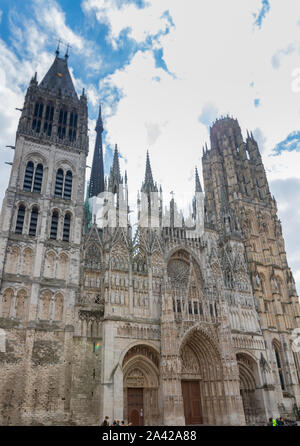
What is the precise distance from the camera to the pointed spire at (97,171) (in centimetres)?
5691

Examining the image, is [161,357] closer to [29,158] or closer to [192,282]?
[192,282]

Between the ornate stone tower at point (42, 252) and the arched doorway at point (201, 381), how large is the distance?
1061cm

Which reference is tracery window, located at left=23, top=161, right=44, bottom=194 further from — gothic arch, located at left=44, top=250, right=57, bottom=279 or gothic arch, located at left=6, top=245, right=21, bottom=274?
gothic arch, located at left=44, top=250, right=57, bottom=279

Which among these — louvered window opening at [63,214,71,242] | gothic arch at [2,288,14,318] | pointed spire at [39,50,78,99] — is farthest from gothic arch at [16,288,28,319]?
pointed spire at [39,50,78,99]

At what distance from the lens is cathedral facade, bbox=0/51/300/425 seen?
25.1 metres

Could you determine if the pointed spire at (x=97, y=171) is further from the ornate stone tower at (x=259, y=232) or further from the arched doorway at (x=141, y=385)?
the arched doorway at (x=141, y=385)

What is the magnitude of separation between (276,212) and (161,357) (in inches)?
1117

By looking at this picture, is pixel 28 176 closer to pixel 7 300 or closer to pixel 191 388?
pixel 7 300

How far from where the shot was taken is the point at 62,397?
24391 millimetres

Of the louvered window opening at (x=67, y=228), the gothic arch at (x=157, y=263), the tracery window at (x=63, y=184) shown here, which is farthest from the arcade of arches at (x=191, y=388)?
the tracery window at (x=63, y=184)

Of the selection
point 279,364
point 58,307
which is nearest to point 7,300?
point 58,307

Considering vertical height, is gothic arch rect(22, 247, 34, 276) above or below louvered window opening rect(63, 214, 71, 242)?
below

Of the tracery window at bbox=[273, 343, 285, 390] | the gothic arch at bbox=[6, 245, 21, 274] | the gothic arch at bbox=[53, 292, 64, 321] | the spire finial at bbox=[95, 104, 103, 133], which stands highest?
the spire finial at bbox=[95, 104, 103, 133]
